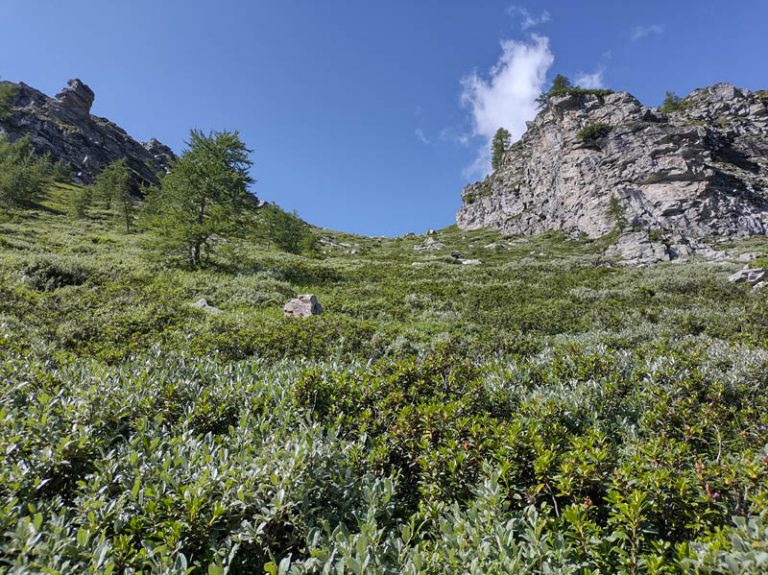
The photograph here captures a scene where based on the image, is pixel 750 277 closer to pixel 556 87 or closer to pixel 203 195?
pixel 203 195

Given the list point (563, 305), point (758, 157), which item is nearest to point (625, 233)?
point (758, 157)

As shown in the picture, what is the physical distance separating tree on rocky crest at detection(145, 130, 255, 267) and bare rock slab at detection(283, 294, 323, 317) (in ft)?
40.2

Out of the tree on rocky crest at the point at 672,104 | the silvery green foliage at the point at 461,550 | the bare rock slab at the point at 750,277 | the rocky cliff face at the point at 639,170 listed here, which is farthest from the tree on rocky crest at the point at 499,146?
the silvery green foliage at the point at 461,550

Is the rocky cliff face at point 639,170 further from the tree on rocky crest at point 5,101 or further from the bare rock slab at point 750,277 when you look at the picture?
the tree on rocky crest at point 5,101

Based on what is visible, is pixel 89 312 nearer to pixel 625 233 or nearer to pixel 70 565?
pixel 70 565

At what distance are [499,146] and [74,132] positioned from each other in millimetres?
146987

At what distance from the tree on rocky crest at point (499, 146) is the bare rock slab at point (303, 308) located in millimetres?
128658

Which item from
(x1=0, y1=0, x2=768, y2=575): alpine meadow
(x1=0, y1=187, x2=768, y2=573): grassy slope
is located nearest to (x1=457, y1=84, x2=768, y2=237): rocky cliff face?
(x1=0, y1=0, x2=768, y2=575): alpine meadow

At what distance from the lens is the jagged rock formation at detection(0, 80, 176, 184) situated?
96438 millimetres

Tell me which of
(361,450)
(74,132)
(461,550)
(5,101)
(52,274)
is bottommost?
(461,550)

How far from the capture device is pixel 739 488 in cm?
276

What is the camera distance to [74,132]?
110 metres

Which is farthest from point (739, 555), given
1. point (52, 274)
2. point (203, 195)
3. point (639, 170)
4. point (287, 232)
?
point (639, 170)

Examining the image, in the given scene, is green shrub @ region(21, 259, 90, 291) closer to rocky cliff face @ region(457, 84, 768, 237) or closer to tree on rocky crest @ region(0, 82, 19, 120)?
rocky cliff face @ region(457, 84, 768, 237)
